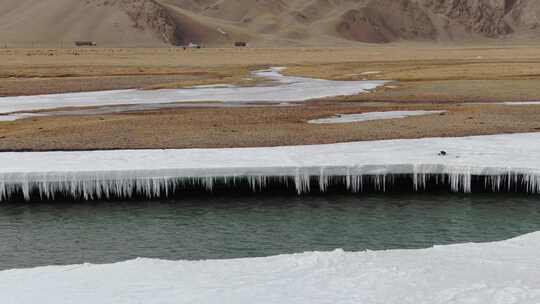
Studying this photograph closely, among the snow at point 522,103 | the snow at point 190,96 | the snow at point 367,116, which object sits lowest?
the snow at point 522,103

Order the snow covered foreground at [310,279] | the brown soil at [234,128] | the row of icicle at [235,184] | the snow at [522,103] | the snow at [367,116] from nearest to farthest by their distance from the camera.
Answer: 1. the snow covered foreground at [310,279]
2. the row of icicle at [235,184]
3. the brown soil at [234,128]
4. the snow at [367,116]
5. the snow at [522,103]

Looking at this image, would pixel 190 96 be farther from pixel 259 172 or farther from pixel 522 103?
pixel 259 172

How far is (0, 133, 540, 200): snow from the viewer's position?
2089 centimetres

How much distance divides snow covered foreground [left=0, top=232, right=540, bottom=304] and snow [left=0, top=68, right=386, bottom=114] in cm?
3030

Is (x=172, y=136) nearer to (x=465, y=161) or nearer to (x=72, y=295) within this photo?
(x=465, y=161)

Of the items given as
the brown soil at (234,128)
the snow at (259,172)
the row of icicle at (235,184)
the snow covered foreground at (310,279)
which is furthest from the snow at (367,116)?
the snow covered foreground at (310,279)

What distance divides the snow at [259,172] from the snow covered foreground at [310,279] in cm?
735

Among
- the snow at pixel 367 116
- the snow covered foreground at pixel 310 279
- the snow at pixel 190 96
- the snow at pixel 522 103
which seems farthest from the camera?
the snow at pixel 190 96

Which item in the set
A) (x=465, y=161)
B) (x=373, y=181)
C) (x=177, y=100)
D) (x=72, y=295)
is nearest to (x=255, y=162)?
A: (x=373, y=181)

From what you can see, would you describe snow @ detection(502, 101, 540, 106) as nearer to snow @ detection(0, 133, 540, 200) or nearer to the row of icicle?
snow @ detection(0, 133, 540, 200)

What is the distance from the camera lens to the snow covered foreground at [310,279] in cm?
1146

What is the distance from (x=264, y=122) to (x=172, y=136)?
5832mm

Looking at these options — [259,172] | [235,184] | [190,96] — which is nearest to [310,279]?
[259,172]

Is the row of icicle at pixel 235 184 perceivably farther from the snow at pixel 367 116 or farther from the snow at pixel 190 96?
the snow at pixel 190 96
